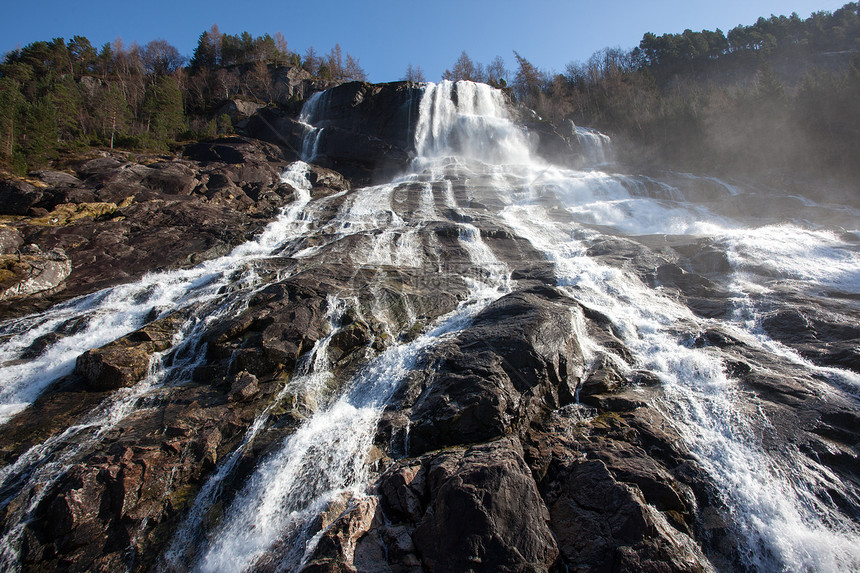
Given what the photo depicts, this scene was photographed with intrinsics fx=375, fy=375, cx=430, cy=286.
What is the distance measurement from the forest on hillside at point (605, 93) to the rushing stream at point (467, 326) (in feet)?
35.7

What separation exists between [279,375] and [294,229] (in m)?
12.1

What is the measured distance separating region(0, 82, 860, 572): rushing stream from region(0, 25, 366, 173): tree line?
55.3 ft

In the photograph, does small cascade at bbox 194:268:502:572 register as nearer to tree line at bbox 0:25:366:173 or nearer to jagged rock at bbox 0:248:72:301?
jagged rock at bbox 0:248:72:301

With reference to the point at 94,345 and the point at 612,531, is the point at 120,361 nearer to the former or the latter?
the point at 94,345

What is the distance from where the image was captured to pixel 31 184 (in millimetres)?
17688

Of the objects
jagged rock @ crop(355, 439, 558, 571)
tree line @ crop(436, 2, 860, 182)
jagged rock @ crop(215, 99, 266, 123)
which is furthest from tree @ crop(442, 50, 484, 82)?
jagged rock @ crop(355, 439, 558, 571)

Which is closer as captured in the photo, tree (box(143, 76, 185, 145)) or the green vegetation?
the green vegetation

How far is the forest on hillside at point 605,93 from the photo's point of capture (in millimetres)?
28016

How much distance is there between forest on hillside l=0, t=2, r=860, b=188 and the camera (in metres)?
28.0

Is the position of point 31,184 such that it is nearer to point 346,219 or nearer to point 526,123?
point 346,219

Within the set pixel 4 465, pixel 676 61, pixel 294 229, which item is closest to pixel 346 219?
pixel 294 229

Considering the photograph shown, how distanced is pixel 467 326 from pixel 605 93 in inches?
2164

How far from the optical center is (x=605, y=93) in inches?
2046

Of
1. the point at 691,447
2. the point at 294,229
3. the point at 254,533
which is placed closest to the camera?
the point at 254,533
